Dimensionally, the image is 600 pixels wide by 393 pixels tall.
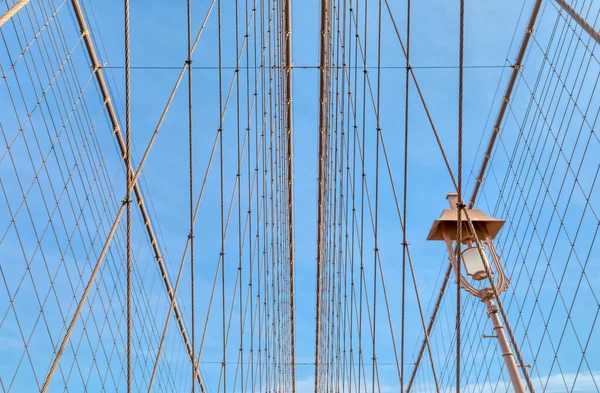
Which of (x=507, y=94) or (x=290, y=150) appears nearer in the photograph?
(x=507, y=94)

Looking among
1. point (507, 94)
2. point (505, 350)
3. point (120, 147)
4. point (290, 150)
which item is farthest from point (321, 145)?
point (505, 350)

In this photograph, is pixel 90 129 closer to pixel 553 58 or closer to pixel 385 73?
pixel 553 58

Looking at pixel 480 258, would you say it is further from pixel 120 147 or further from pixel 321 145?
pixel 321 145

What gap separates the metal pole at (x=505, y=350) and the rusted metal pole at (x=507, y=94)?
149 inches

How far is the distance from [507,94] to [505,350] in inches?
193

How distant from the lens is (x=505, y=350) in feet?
13.8

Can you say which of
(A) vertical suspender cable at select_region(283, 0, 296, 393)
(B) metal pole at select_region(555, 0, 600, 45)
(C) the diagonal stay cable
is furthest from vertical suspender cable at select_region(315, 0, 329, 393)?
(B) metal pole at select_region(555, 0, 600, 45)

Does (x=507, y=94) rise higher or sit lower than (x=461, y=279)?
higher

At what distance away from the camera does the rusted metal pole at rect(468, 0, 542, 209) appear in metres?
7.17

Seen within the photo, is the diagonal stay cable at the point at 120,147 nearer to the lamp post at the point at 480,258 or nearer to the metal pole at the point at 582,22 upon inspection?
the lamp post at the point at 480,258

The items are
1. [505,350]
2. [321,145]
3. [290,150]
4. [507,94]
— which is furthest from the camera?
[290,150]

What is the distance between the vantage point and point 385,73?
12.6m

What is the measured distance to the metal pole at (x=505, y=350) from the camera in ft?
13.1

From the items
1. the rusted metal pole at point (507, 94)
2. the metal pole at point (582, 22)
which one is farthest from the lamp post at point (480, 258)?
the rusted metal pole at point (507, 94)
